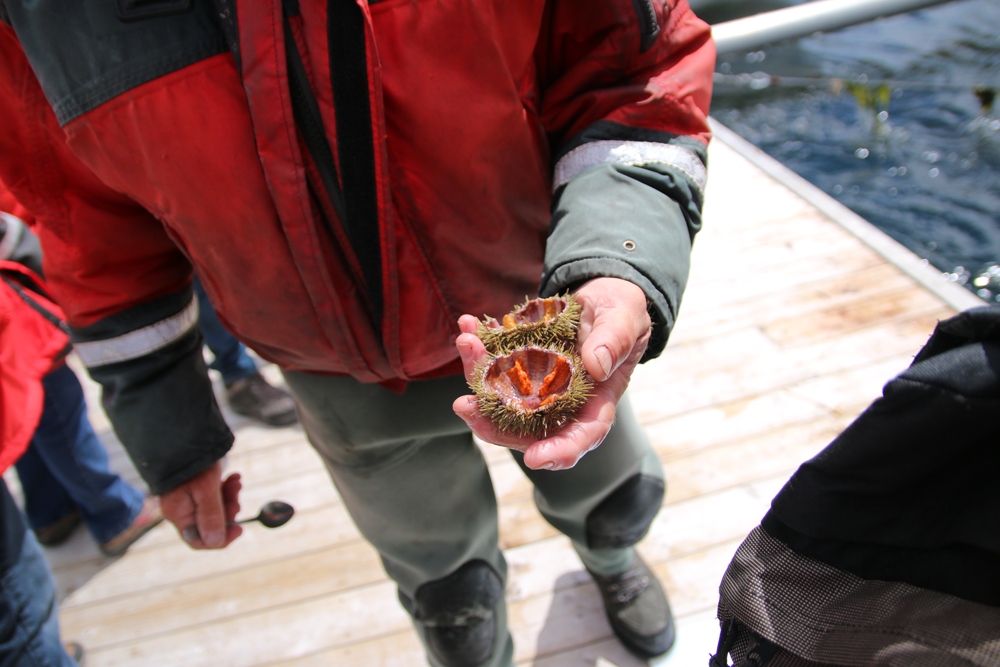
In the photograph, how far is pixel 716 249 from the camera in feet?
11.1

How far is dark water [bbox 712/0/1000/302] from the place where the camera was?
14.4ft

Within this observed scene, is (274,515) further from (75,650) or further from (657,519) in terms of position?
(657,519)

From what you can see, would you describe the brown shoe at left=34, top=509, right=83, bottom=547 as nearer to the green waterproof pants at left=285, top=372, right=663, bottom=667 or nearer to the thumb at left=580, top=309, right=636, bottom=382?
the green waterproof pants at left=285, top=372, right=663, bottom=667

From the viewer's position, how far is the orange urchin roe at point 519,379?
125cm

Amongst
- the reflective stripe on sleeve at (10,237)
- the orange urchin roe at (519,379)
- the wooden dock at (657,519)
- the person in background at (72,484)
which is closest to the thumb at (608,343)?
the orange urchin roe at (519,379)

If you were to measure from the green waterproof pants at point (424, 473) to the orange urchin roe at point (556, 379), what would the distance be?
0.78ft

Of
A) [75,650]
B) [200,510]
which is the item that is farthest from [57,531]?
[200,510]

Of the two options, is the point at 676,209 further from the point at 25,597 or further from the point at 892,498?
the point at 25,597

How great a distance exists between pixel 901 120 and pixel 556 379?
553 cm

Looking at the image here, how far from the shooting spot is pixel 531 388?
127 cm

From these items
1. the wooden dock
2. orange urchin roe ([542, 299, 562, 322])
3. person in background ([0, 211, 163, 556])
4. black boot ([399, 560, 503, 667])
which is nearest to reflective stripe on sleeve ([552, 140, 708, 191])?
orange urchin roe ([542, 299, 562, 322])

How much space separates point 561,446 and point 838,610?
387 millimetres

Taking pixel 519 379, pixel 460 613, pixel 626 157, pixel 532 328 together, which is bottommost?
→ pixel 460 613

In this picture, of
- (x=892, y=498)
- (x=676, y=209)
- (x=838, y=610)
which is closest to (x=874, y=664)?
(x=838, y=610)
